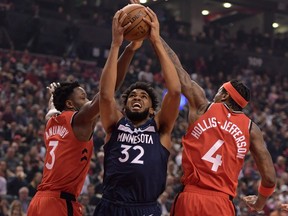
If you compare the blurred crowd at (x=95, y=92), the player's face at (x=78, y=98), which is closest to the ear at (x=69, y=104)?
the player's face at (x=78, y=98)

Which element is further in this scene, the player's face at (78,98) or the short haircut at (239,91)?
the player's face at (78,98)

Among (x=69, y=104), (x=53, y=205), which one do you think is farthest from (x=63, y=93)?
(x=53, y=205)

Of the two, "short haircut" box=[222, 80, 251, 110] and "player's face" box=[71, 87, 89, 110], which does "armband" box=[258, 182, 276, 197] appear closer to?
"short haircut" box=[222, 80, 251, 110]

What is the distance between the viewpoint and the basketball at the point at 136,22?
17.2ft

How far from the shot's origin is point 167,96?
5312 mm

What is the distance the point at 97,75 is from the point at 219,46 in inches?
341

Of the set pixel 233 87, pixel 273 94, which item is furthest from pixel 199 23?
pixel 233 87

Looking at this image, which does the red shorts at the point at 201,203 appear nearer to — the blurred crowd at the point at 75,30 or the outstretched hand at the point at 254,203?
the outstretched hand at the point at 254,203

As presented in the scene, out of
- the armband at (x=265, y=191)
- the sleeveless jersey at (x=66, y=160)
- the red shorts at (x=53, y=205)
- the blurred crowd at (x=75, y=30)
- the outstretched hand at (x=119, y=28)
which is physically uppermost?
the blurred crowd at (x=75, y=30)

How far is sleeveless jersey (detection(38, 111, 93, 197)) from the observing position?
606 cm

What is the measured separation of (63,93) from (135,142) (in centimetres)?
140

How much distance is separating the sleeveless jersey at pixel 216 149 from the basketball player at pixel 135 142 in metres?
0.51

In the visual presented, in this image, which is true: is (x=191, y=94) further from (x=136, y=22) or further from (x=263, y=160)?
(x=136, y=22)

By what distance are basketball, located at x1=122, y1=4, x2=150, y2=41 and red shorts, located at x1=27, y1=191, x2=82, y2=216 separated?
1723mm
